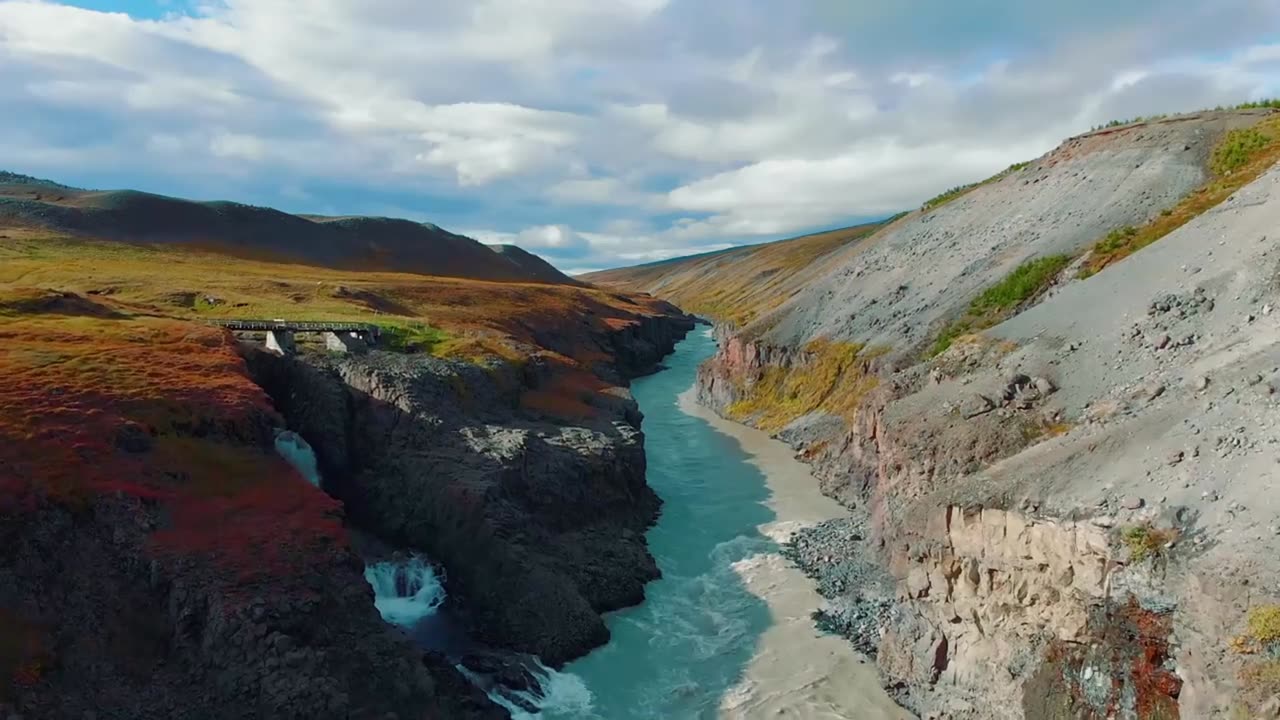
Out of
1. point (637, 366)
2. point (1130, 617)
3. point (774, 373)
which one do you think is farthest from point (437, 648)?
point (637, 366)

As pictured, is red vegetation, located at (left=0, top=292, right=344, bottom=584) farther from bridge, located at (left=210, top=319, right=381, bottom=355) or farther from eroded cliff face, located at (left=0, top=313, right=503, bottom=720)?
bridge, located at (left=210, top=319, right=381, bottom=355)

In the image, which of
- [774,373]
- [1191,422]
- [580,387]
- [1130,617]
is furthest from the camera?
[774,373]

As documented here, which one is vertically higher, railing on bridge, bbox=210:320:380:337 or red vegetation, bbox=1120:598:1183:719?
railing on bridge, bbox=210:320:380:337

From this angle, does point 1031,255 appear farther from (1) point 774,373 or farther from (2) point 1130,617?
(2) point 1130,617

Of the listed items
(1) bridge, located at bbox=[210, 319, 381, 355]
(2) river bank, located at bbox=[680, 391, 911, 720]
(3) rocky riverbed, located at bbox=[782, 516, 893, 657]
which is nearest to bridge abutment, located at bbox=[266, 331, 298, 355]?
(1) bridge, located at bbox=[210, 319, 381, 355]

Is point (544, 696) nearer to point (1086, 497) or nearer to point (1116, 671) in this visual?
point (1116, 671)

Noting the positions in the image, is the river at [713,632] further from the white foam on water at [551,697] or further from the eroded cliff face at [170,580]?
the eroded cliff face at [170,580]

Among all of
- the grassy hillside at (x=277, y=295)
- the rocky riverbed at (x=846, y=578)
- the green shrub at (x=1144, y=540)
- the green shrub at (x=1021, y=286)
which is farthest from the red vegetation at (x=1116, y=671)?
the grassy hillside at (x=277, y=295)

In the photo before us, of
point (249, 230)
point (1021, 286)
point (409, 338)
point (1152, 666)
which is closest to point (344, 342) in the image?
point (409, 338)
